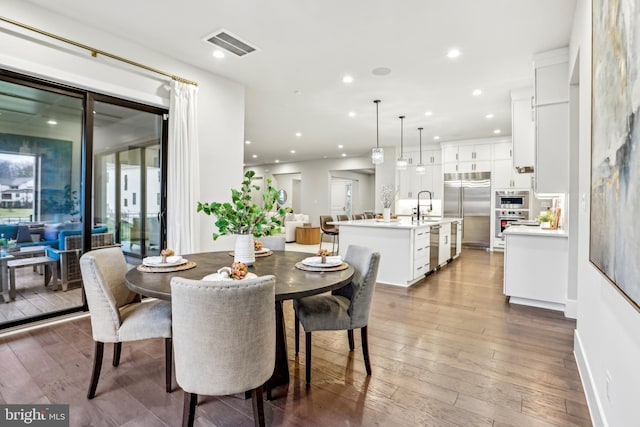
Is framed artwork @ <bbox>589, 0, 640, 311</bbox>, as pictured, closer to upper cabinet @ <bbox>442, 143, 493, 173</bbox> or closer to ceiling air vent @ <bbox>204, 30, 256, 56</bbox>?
ceiling air vent @ <bbox>204, 30, 256, 56</bbox>

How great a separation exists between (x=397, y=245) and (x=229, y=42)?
328cm

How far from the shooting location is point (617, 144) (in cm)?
128

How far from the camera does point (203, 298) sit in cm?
137

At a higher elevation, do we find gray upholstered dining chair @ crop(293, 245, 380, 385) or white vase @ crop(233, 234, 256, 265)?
white vase @ crop(233, 234, 256, 265)

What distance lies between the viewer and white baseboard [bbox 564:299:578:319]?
3.43 meters

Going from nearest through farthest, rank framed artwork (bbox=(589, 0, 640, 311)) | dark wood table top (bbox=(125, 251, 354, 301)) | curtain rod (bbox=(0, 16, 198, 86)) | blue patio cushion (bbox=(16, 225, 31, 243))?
framed artwork (bbox=(589, 0, 640, 311))
dark wood table top (bbox=(125, 251, 354, 301))
curtain rod (bbox=(0, 16, 198, 86))
blue patio cushion (bbox=(16, 225, 31, 243))

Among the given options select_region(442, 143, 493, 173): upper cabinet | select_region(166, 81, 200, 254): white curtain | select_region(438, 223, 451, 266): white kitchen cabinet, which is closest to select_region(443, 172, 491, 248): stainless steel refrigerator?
select_region(442, 143, 493, 173): upper cabinet

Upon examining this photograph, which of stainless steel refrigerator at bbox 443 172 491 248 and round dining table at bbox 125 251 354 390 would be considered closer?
round dining table at bbox 125 251 354 390

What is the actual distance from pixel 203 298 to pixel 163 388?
113 cm

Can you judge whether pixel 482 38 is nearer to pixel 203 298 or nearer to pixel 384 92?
pixel 384 92

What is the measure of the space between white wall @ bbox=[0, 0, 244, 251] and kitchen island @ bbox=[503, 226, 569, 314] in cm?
361

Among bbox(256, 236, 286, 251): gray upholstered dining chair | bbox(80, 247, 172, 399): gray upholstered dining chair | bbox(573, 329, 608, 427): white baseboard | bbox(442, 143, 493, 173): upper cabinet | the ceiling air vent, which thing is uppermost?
the ceiling air vent

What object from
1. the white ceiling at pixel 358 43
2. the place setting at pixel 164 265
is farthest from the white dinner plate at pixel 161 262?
the white ceiling at pixel 358 43

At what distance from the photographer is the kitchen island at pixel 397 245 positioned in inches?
180
